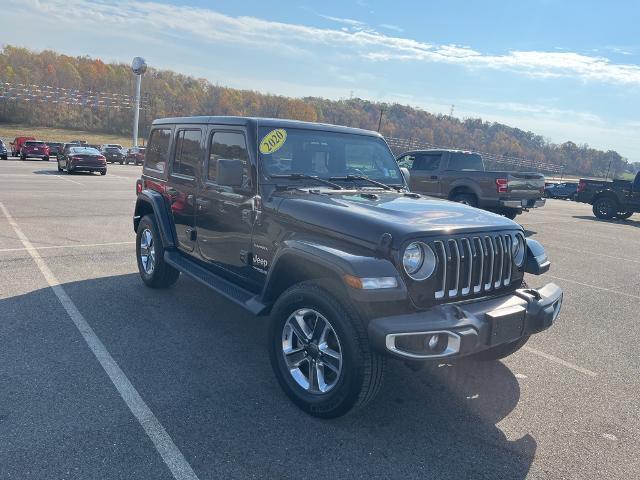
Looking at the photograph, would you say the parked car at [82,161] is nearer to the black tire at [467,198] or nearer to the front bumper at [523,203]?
the black tire at [467,198]

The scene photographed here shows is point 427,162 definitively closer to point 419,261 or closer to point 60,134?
point 419,261

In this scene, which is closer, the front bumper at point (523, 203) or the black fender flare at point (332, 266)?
the black fender flare at point (332, 266)

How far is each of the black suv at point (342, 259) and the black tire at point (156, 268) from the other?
0.66 meters

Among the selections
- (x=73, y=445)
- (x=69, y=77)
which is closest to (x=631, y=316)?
(x=73, y=445)

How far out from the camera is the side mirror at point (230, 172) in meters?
4.10

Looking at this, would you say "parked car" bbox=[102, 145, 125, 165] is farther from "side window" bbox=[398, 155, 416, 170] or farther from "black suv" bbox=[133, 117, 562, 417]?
"black suv" bbox=[133, 117, 562, 417]

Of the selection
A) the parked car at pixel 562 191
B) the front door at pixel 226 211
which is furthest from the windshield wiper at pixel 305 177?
the parked car at pixel 562 191

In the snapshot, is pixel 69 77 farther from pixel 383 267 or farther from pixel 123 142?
pixel 383 267

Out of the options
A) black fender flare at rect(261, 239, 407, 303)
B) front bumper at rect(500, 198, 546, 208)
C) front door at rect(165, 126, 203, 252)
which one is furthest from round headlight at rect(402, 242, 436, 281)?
front bumper at rect(500, 198, 546, 208)

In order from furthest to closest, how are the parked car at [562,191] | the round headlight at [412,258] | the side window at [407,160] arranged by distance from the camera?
1. the parked car at [562,191]
2. the side window at [407,160]
3. the round headlight at [412,258]

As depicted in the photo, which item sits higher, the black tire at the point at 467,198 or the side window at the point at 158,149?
the side window at the point at 158,149

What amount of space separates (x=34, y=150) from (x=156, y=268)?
34231 millimetres

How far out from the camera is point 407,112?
8712cm

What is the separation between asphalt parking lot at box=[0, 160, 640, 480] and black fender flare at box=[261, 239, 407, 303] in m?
0.89
